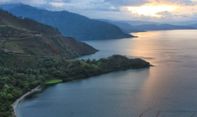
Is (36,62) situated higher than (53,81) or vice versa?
(36,62)

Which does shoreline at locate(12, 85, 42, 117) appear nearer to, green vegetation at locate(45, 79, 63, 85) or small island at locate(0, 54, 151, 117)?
small island at locate(0, 54, 151, 117)

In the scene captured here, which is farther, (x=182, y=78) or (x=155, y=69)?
(x=155, y=69)

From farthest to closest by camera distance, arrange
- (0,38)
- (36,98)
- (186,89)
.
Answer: (0,38) → (186,89) → (36,98)

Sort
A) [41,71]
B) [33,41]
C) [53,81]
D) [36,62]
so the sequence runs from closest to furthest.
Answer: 1. [53,81]
2. [41,71]
3. [36,62]
4. [33,41]

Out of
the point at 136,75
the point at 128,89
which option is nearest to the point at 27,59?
the point at 136,75

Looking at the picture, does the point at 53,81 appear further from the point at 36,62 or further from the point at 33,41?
the point at 33,41

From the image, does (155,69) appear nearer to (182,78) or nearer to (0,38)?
(182,78)

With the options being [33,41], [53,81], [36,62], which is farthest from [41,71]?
[33,41]

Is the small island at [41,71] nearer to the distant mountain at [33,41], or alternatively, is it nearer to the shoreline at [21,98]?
the shoreline at [21,98]

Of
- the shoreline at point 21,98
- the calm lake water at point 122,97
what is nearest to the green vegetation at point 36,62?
the shoreline at point 21,98
